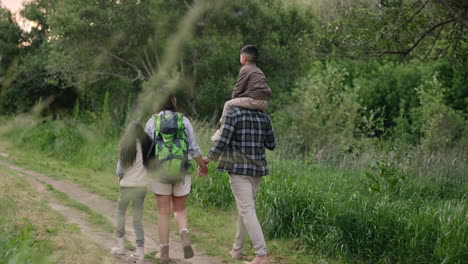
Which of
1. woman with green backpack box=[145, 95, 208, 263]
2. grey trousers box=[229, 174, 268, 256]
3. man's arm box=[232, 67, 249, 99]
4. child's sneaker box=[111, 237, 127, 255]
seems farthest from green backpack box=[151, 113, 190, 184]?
child's sneaker box=[111, 237, 127, 255]

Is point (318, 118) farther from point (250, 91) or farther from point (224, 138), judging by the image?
point (224, 138)

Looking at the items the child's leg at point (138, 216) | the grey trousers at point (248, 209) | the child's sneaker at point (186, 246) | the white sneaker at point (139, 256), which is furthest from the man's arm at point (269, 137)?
the white sneaker at point (139, 256)

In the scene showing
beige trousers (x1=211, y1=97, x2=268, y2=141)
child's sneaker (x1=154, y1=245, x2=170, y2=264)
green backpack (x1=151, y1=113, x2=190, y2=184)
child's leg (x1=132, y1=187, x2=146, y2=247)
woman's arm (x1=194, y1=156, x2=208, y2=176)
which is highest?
beige trousers (x1=211, y1=97, x2=268, y2=141)

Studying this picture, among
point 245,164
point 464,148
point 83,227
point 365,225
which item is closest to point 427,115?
point 464,148

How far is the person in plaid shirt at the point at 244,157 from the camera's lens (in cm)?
524

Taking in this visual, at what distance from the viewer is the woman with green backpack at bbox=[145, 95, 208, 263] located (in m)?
5.11

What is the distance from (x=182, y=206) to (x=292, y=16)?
14.6 m

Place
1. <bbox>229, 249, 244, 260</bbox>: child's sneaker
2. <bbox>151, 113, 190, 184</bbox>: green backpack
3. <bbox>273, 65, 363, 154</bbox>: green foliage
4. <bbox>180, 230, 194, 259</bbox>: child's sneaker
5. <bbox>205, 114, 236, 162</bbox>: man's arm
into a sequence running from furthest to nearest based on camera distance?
<bbox>273, 65, 363, 154</bbox>: green foliage, <bbox>229, 249, 244, 260</bbox>: child's sneaker, <bbox>180, 230, 194, 259</bbox>: child's sneaker, <bbox>205, 114, 236, 162</bbox>: man's arm, <bbox>151, 113, 190, 184</bbox>: green backpack

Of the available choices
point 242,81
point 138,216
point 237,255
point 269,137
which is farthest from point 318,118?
point 138,216

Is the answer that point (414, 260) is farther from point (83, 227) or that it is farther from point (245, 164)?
point (83, 227)

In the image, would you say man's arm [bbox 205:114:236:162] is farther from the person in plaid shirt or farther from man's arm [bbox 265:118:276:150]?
man's arm [bbox 265:118:276:150]

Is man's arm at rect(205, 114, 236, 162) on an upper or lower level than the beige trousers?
lower

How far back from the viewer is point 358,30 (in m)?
9.30

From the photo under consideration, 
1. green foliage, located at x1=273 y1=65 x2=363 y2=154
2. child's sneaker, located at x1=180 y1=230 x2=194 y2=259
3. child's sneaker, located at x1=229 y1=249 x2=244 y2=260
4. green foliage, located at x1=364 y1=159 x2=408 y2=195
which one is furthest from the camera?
green foliage, located at x1=273 y1=65 x2=363 y2=154
